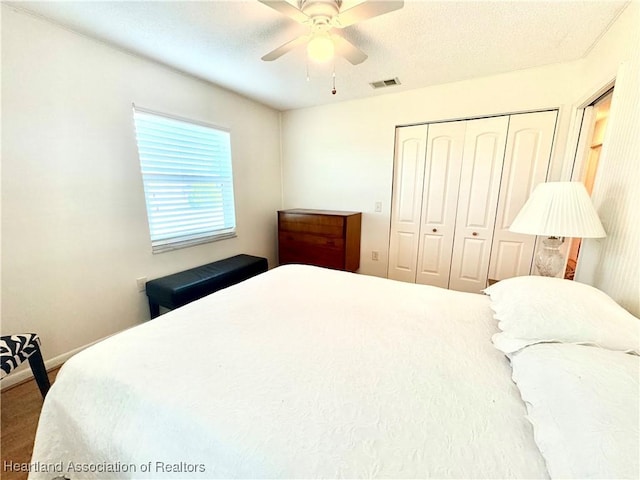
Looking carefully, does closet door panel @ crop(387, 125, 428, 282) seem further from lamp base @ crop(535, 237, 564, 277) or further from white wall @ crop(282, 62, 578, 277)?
lamp base @ crop(535, 237, 564, 277)

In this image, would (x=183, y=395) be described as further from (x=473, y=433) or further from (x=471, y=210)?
(x=471, y=210)

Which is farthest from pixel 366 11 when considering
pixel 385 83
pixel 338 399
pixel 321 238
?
pixel 321 238

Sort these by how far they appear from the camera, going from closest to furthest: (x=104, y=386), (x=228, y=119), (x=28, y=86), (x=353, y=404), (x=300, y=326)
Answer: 1. (x=353, y=404)
2. (x=104, y=386)
3. (x=300, y=326)
4. (x=28, y=86)
5. (x=228, y=119)

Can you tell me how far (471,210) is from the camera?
9.17ft

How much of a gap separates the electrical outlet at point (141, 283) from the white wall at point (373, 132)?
206cm

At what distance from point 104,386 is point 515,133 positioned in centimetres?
343

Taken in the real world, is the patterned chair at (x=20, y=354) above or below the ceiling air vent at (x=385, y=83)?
below

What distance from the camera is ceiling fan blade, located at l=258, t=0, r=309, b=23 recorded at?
4.29 feet

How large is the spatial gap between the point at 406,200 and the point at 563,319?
228 cm

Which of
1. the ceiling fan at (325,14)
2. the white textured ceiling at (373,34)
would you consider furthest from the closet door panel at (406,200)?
the ceiling fan at (325,14)

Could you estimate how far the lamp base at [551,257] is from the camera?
5.66 feet

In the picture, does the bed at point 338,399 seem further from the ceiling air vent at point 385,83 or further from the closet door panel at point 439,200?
the ceiling air vent at point 385,83

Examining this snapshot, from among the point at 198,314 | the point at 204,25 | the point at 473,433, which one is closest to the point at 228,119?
the point at 204,25

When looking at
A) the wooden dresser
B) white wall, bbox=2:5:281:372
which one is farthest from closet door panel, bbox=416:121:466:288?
white wall, bbox=2:5:281:372
